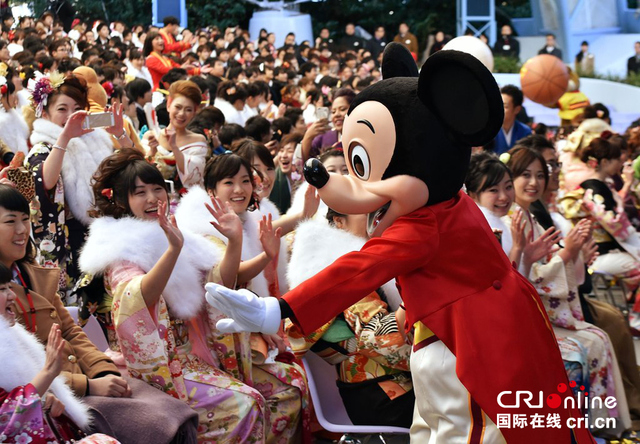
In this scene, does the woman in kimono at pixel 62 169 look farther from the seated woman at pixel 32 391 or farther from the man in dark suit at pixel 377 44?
the man in dark suit at pixel 377 44

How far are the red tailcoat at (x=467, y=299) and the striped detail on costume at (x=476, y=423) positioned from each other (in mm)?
29

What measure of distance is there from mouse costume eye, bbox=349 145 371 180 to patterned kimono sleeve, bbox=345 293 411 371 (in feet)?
3.21

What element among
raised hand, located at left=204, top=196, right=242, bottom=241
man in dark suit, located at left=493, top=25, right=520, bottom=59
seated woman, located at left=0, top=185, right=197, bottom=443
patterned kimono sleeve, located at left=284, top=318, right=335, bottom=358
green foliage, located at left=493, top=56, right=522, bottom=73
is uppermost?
raised hand, located at left=204, top=196, right=242, bottom=241

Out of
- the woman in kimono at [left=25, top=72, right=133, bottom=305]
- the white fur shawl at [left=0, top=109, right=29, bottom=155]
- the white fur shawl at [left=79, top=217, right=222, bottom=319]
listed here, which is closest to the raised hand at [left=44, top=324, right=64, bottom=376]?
the white fur shawl at [left=79, top=217, right=222, bottom=319]

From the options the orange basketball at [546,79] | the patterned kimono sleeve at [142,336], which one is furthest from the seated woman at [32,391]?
the orange basketball at [546,79]

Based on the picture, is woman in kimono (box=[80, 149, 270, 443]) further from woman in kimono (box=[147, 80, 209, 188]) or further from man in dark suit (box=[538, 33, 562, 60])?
man in dark suit (box=[538, 33, 562, 60])

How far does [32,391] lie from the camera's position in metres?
2.43

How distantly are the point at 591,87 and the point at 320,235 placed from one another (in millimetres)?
14284

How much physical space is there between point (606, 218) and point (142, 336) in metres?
3.51

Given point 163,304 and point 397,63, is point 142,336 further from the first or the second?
point 397,63

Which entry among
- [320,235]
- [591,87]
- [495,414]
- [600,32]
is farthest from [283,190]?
[600,32]

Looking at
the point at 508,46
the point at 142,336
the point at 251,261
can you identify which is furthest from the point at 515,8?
the point at 142,336

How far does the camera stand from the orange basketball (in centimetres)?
848

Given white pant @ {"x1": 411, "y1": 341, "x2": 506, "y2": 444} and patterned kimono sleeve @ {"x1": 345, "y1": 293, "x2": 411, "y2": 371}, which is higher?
white pant @ {"x1": 411, "y1": 341, "x2": 506, "y2": 444}
